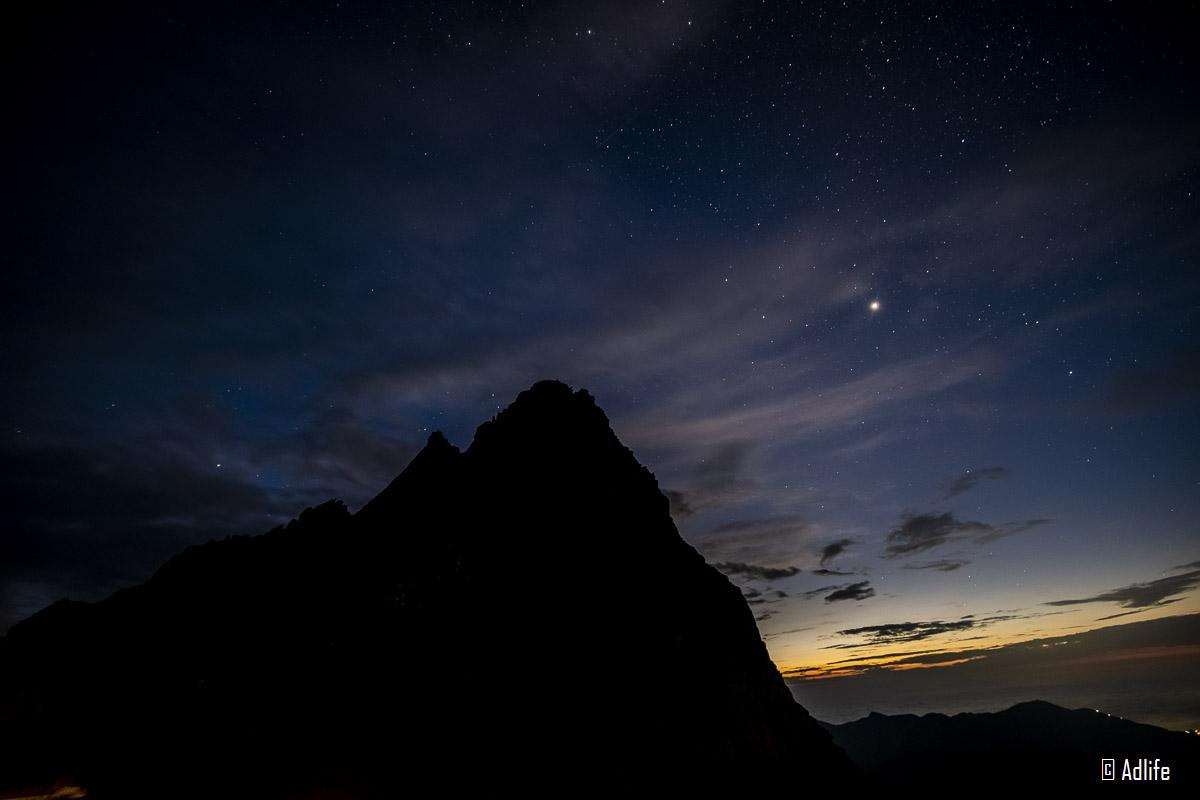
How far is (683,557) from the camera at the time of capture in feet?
181

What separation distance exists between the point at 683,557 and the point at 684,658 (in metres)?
13.7

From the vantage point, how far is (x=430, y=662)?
36.4m

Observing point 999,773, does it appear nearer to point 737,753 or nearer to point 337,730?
point 737,753

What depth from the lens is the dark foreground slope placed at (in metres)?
29.0

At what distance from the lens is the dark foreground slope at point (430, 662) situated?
2905 cm

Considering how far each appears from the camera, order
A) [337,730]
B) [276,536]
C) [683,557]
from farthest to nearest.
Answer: [683,557], [276,536], [337,730]

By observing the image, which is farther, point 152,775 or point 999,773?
point 999,773

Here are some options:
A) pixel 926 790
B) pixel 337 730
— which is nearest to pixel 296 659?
pixel 337 730

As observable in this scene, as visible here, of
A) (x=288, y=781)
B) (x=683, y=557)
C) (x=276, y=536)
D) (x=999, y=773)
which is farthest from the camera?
(x=999, y=773)

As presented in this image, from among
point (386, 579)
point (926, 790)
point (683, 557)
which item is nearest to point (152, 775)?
point (386, 579)

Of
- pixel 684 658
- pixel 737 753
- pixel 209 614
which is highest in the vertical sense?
pixel 209 614

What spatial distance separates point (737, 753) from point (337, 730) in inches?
1166

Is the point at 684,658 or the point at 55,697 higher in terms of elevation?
the point at 55,697

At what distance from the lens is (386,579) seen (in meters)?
39.3
